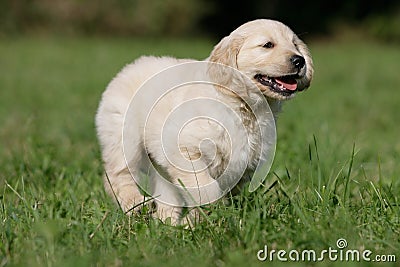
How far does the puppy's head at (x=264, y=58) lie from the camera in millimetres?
3557

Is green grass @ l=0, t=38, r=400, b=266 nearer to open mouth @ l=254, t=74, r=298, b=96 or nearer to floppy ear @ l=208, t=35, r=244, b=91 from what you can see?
open mouth @ l=254, t=74, r=298, b=96

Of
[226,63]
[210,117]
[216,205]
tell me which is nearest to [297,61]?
[226,63]

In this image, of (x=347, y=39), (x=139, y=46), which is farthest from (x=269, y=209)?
(x=347, y=39)

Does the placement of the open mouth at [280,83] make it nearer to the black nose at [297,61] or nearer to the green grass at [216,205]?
the black nose at [297,61]

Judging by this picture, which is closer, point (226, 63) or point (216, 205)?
point (216, 205)

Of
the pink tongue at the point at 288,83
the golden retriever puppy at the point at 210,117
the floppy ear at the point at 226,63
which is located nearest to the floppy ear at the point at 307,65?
the golden retriever puppy at the point at 210,117

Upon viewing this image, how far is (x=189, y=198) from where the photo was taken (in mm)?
3525

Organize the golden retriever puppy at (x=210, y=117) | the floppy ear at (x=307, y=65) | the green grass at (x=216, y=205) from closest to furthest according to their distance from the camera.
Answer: the green grass at (x=216, y=205), the golden retriever puppy at (x=210, y=117), the floppy ear at (x=307, y=65)

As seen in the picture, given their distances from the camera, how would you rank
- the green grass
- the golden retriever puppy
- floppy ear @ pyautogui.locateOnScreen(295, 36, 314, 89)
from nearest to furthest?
the green grass → the golden retriever puppy → floppy ear @ pyautogui.locateOnScreen(295, 36, 314, 89)

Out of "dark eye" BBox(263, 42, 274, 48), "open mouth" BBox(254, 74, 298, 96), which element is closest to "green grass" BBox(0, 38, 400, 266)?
"open mouth" BBox(254, 74, 298, 96)

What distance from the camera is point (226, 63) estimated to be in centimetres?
362

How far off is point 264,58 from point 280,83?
0.53 ft

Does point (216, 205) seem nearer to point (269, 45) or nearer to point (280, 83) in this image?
point (280, 83)

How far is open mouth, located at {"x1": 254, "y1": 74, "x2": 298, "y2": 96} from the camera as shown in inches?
142
